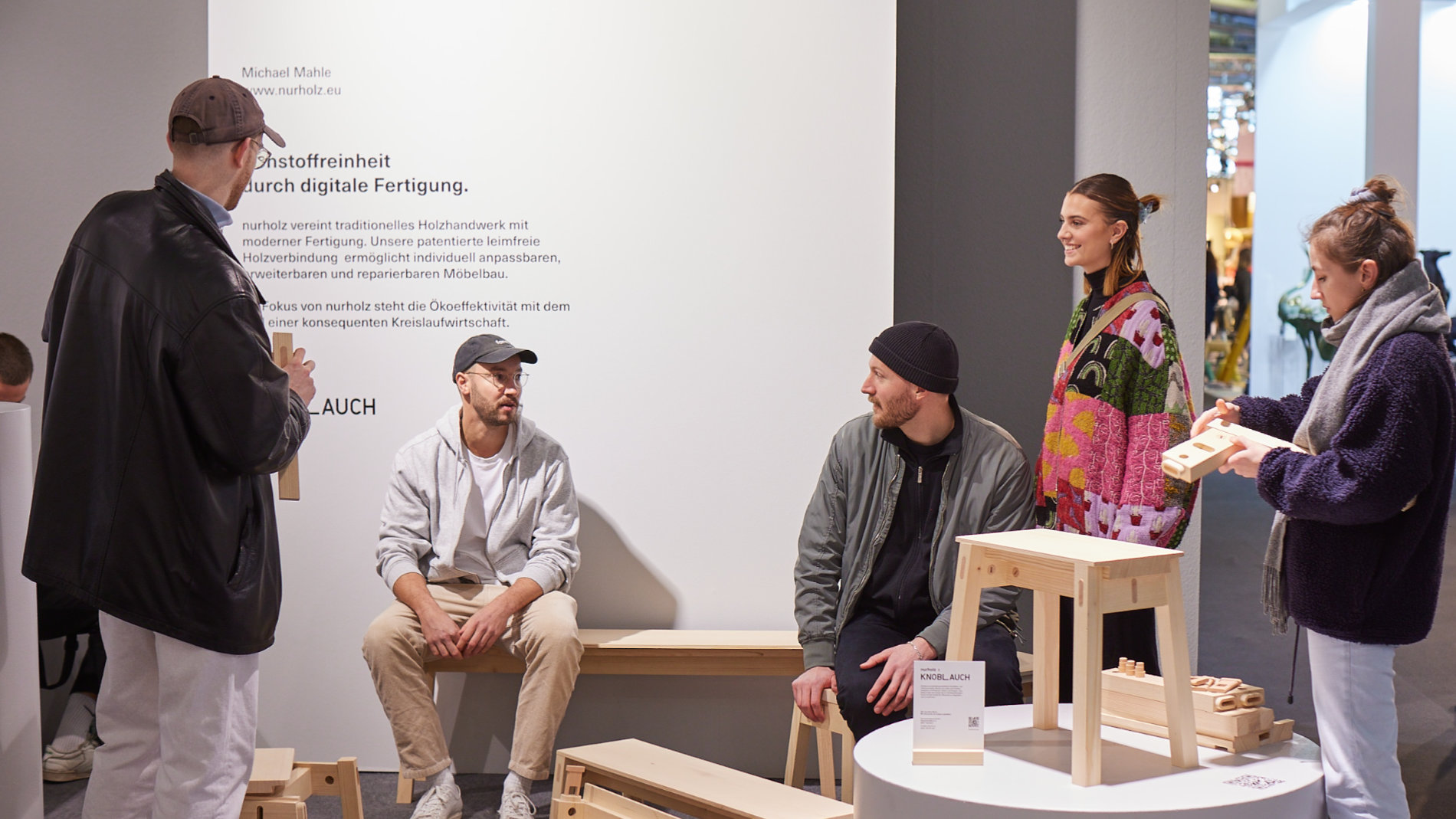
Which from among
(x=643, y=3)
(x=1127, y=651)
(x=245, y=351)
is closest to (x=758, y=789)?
(x=1127, y=651)

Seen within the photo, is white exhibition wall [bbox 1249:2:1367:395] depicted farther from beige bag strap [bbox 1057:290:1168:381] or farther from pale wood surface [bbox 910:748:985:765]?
pale wood surface [bbox 910:748:985:765]

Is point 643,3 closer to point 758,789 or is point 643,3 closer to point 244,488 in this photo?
point 244,488

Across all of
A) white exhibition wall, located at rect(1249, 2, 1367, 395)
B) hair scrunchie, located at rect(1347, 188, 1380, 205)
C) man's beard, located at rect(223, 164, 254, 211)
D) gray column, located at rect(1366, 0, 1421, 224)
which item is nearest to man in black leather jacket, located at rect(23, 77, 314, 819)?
man's beard, located at rect(223, 164, 254, 211)

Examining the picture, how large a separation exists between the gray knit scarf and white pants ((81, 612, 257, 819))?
2.01m

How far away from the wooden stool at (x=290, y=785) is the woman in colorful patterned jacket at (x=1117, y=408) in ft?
5.75

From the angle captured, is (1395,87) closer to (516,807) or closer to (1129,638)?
(1129,638)

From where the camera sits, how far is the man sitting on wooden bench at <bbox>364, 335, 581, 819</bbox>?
3.07 m

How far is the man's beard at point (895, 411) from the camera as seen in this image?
2746 millimetres

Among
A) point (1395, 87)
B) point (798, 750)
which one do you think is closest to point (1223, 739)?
point (798, 750)

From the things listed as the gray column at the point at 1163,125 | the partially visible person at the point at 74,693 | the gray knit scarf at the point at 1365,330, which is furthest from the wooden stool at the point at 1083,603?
the partially visible person at the point at 74,693

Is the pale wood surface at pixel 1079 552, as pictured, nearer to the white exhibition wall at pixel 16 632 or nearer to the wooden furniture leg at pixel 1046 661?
the wooden furniture leg at pixel 1046 661

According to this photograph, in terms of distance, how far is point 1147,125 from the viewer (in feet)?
12.3

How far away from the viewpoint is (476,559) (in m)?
3.29

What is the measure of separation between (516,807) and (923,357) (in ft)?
5.21
